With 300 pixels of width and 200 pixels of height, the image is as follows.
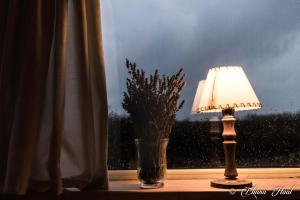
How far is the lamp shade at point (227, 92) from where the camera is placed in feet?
4.16

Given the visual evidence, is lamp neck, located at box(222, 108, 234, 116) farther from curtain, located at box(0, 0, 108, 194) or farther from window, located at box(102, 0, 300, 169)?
curtain, located at box(0, 0, 108, 194)

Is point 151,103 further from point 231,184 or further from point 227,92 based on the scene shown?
point 231,184

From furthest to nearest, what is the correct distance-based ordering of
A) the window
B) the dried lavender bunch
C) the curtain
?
the window, the dried lavender bunch, the curtain

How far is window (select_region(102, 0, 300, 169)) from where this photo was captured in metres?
1.61

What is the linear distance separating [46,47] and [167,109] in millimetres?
522

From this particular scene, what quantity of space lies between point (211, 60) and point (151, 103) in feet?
1.52

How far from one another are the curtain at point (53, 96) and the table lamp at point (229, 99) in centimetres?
40

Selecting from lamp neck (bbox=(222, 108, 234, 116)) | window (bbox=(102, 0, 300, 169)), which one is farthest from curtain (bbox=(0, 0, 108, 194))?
lamp neck (bbox=(222, 108, 234, 116))

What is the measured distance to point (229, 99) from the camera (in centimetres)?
127

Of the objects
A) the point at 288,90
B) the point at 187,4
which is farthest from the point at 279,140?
the point at 187,4

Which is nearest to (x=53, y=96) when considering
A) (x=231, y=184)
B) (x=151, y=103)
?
(x=151, y=103)

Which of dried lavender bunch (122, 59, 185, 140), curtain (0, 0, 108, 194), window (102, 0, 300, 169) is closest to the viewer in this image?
curtain (0, 0, 108, 194)

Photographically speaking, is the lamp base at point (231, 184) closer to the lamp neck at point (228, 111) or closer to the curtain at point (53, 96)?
the lamp neck at point (228, 111)

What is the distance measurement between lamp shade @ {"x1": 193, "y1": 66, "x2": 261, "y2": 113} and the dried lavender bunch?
0.13 metres
